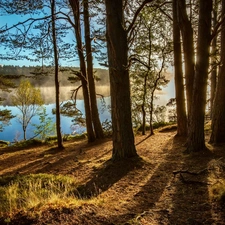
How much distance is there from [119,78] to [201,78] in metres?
2.05

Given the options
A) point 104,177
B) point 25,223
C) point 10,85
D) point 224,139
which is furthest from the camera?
point 10,85

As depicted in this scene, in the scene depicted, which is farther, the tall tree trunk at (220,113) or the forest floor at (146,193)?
the tall tree trunk at (220,113)

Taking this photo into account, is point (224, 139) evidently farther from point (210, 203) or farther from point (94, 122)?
point (94, 122)

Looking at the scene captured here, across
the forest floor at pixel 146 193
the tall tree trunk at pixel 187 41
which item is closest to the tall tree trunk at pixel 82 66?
the forest floor at pixel 146 193

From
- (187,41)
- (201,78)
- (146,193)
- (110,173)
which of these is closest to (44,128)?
(187,41)

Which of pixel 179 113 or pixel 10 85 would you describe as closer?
pixel 179 113

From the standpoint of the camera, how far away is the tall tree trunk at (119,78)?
509 cm

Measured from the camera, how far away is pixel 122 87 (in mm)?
5203

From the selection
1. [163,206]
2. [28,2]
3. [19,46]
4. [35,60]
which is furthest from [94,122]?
[163,206]

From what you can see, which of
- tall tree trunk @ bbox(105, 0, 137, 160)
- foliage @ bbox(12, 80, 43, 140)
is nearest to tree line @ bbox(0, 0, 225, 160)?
tall tree trunk @ bbox(105, 0, 137, 160)

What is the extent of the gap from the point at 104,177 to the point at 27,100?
2096cm

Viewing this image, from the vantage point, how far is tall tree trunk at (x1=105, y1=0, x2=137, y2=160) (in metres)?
5.09

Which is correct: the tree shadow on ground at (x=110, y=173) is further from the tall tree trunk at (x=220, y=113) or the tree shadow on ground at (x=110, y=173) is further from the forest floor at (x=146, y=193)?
the tall tree trunk at (x=220, y=113)

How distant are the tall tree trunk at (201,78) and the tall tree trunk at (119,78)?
1666 mm
